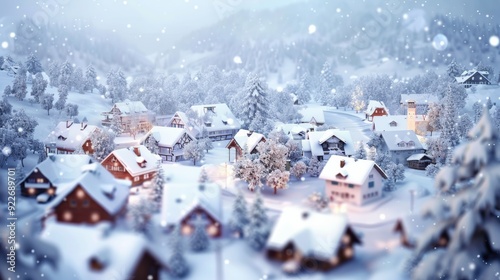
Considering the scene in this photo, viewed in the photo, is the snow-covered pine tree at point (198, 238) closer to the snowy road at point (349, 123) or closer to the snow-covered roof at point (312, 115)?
the snowy road at point (349, 123)

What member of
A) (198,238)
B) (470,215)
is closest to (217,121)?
(198,238)

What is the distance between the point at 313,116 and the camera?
873 cm

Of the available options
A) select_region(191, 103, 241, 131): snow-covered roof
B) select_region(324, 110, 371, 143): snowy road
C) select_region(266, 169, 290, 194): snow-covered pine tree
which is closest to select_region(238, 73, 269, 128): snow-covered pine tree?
select_region(191, 103, 241, 131): snow-covered roof

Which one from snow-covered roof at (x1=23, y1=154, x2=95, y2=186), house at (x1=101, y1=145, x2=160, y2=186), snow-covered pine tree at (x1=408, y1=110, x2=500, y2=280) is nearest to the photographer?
snow-covered pine tree at (x1=408, y1=110, x2=500, y2=280)

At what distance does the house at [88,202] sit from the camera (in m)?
5.42

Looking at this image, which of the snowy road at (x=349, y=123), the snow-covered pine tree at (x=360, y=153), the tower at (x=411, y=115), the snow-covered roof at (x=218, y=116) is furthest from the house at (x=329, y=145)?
the tower at (x=411, y=115)

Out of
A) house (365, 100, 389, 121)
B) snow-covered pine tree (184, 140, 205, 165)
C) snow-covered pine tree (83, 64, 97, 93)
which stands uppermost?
snow-covered pine tree (83, 64, 97, 93)

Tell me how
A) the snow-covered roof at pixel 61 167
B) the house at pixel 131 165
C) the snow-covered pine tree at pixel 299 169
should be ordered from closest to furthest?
the snow-covered roof at pixel 61 167
the house at pixel 131 165
the snow-covered pine tree at pixel 299 169

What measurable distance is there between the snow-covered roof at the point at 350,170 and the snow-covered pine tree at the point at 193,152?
182cm

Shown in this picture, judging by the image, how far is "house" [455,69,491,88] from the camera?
27.6ft

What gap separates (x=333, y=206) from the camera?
5852 mm

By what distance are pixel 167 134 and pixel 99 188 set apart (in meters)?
1.87

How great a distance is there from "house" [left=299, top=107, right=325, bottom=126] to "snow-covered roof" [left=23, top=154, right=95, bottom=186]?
387 centimetres

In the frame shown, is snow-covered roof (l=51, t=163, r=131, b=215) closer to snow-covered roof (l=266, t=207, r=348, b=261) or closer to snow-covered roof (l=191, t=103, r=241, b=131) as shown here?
snow-covered roof (l=266, t=207, r=348, b=261)
